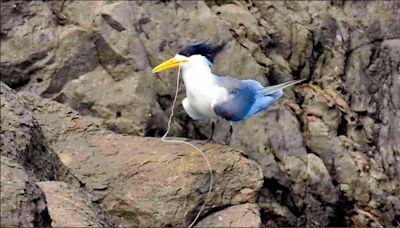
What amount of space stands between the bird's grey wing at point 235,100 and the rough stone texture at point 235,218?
77 cm

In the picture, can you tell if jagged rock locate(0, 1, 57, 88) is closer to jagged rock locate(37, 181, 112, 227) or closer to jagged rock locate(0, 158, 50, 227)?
jagged rock locate(37, 181, 112, 227)

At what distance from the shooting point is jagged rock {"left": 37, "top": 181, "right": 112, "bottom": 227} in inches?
169

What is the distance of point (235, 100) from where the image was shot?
20.5ft

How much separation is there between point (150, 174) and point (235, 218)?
741 millimetres

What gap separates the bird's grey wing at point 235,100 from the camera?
20.4 ft

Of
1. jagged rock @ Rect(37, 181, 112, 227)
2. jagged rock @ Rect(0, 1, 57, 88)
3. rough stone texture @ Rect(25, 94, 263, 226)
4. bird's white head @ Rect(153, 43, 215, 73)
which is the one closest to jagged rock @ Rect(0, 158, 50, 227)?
jagged rock @ Rect(37, 181, 112, 227)

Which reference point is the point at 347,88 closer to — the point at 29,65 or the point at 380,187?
the point at 380,187

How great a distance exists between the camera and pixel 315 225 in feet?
25.5

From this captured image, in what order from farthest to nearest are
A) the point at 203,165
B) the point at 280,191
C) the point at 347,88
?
the point at 347,88 < the point at 280,191 < the point at 203,165

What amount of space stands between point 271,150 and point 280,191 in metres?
0.43

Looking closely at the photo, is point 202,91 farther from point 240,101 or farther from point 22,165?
point 22,165

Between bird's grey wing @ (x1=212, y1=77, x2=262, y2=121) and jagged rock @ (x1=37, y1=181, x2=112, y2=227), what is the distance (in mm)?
A: 1593

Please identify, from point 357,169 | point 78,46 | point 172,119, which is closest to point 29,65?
point 78,46

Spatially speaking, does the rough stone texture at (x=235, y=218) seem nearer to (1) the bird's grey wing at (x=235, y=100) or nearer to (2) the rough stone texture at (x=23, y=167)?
(1) the bird's grey wing at (x=235, y=100)
